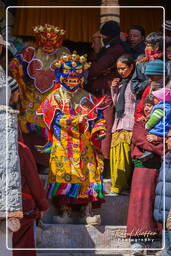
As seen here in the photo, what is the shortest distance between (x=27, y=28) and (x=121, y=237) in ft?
14.3

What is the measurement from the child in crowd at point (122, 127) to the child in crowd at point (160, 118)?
48cm

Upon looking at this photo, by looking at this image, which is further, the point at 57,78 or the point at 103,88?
the point at 103,88

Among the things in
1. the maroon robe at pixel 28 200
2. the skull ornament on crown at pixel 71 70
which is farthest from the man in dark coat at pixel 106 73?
the maroon robe at pixel 28 200

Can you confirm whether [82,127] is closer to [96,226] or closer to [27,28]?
[96,226]

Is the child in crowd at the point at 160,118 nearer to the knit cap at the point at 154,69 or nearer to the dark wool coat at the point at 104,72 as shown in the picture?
the knit cap at the point at 154,69

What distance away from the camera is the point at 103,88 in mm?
10125

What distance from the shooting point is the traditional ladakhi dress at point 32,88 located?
33.0ft

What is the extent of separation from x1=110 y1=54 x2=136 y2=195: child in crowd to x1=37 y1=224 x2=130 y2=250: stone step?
71cm

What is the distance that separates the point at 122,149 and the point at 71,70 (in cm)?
105

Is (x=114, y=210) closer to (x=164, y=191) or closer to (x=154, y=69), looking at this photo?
(x=164, y=191)

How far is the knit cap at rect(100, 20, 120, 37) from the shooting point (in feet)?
34.9

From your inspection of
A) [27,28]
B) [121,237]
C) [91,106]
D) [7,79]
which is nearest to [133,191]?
[121,237]

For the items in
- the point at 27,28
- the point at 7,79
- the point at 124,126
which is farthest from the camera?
the point at 27,28

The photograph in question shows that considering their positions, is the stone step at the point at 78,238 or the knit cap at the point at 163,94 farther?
the knit cap at the point at 163,94
